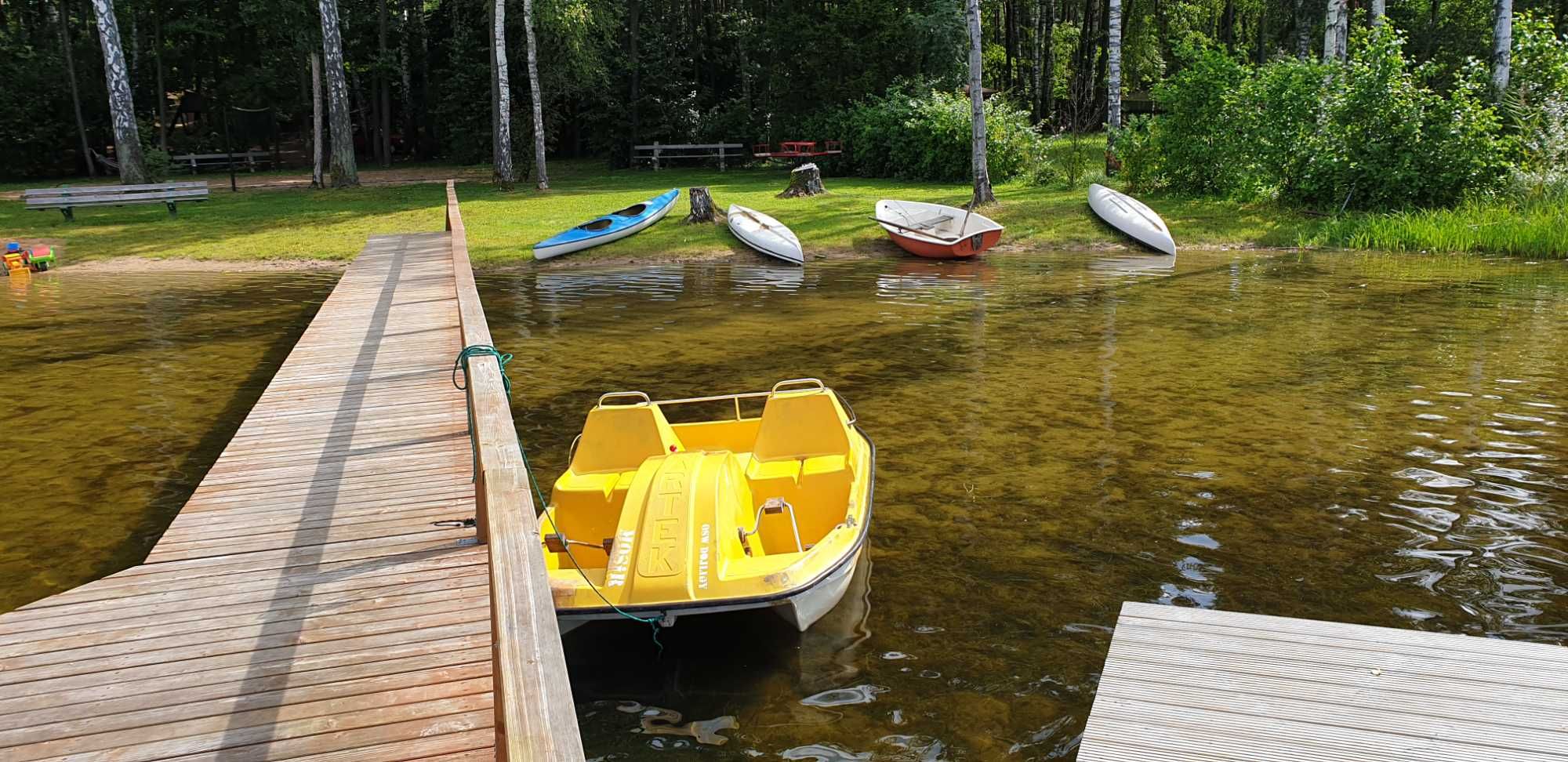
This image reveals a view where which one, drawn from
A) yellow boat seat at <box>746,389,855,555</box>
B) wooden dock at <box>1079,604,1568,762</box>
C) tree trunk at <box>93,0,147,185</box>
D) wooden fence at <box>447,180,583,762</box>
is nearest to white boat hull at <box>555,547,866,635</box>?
yellow boat seat at <box>746,389,855,555</box>

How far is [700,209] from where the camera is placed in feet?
75.2

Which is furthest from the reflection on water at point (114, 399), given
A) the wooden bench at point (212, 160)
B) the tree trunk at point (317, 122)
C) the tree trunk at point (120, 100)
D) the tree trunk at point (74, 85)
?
the wooden bench at point (212, 160)

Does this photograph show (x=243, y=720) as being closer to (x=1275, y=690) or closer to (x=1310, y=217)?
(x=1275, y=690)

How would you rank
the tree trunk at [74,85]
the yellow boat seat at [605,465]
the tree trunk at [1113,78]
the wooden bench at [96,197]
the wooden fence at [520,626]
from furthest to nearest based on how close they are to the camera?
the tree trunk at [74,85], the tree trunk at [1113,78], the wooden bench at [96,197], the yellow boat seat at [605,465], the wooden fence at [520,626]

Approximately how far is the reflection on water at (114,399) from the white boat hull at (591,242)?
3817mm

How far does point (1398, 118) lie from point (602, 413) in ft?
63.7

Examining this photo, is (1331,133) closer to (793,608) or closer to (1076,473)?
(1076,473)

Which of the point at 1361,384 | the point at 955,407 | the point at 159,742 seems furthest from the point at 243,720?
the point at 1361,384

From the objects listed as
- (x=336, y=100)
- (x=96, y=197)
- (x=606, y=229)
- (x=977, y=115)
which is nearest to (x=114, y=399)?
(x=606, y=229)

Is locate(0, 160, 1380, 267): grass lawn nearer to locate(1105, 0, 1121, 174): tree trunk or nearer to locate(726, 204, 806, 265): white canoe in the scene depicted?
locate(726, 204, 806, 265): white canoe

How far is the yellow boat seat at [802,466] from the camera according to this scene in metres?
6.74

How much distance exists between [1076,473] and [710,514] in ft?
11.3

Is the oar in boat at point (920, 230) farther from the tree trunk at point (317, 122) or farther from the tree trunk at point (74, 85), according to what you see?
the tree trunk at point (74, 85)

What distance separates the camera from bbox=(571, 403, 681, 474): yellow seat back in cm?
686
